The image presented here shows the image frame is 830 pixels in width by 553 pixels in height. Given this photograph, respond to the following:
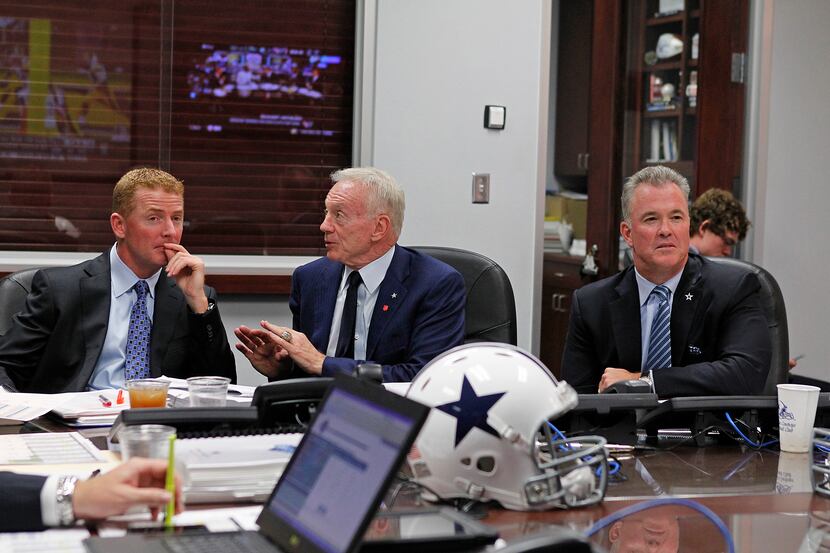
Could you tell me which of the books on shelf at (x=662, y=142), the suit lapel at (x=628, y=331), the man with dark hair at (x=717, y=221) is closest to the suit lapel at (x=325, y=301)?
the suit lapel at (x=628, y=331)

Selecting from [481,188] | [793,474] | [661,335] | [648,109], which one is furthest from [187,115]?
[793,474]

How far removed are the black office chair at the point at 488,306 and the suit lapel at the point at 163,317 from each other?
0.85m

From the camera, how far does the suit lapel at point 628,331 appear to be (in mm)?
3020

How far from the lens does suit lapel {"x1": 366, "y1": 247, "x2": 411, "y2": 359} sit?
310 centimetres

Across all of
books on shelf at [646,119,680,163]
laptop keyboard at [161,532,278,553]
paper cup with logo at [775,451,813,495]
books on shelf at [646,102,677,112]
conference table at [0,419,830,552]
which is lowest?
paper cup with logo at [775,451,813,495]

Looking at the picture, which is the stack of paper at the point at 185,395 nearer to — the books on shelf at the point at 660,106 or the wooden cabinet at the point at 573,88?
the books on shelf at the point at 660,106

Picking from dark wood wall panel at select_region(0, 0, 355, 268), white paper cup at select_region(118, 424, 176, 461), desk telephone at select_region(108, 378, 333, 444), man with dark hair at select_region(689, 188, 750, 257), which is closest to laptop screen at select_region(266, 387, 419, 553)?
white paper cup at select_region(118, 424, 176, 461)

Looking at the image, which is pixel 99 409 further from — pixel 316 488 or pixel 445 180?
pixel 445 180

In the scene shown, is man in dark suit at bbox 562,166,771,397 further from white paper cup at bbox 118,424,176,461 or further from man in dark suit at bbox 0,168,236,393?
white paper cup at bbox 118,424,176,461

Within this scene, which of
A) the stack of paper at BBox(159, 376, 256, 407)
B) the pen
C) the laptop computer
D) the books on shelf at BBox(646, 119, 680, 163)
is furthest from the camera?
the books on shelf at BBox(646, 119, 680, 163)

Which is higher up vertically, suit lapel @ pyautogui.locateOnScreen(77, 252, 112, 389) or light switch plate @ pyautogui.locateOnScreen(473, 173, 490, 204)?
light switch plate @ pyautogui.locateOnScreen(473, 173, 490, 204)

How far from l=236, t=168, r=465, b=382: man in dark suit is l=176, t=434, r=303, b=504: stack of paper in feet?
3.97

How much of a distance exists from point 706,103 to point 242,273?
2.32m

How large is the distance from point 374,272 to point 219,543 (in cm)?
187
